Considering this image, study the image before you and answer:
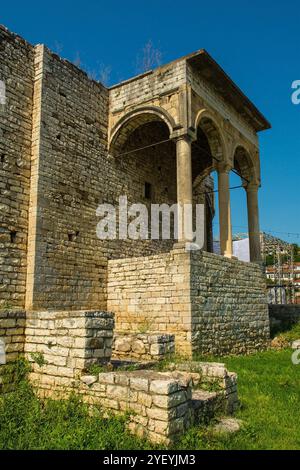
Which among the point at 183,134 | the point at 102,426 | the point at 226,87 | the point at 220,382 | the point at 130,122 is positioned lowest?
the point at 102,426

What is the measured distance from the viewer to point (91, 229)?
36.0 feet

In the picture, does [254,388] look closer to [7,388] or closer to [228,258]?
[7,388]

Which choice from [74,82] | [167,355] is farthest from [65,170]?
[167,355]

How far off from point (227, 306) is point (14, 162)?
670cm

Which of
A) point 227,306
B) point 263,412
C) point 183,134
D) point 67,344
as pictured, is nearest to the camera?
point 263,412

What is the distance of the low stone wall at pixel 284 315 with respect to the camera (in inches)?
614

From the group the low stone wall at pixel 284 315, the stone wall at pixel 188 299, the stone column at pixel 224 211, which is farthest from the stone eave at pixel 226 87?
the low stone wall at pixel 284 315

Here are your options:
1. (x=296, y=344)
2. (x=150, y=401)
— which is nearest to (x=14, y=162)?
(x=150, y=401)

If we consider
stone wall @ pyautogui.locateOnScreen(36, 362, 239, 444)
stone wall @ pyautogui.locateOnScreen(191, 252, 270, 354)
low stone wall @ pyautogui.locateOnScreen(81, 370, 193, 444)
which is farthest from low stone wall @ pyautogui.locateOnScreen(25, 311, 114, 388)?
stone wall @ pyautogui.locateOnScreen(191, 252, 270, 354)

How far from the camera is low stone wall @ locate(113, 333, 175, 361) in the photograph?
23.3ft

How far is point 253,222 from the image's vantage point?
1448 centimetres

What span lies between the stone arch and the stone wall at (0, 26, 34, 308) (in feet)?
9.36

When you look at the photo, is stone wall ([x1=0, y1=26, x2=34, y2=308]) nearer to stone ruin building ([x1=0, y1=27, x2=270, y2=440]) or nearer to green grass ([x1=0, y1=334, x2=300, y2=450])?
stone ruin building ([x1=0, y1=27, x2=270, y2=440])

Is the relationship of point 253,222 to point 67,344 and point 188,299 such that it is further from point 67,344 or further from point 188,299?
point 67,344
